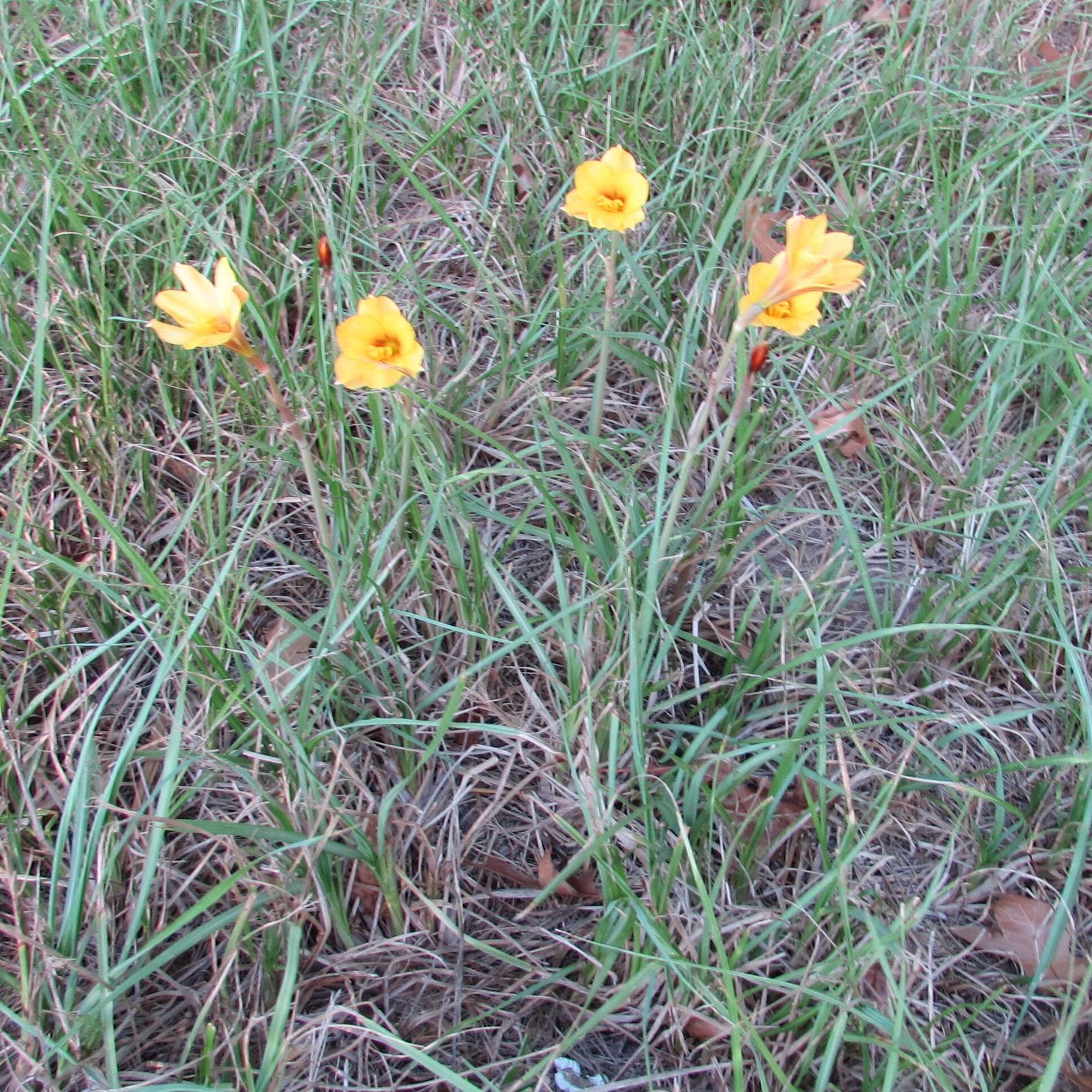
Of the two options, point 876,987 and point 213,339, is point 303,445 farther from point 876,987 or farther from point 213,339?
point 876,987

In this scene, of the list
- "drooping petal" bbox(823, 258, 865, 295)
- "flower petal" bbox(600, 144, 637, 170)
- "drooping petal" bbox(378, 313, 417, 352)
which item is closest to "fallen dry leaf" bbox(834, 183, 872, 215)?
"flower petal" bbox(600, 144, 637, 170)

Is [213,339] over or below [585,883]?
over

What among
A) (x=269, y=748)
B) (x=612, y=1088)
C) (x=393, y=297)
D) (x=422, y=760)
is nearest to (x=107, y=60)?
(x=393, y=297)

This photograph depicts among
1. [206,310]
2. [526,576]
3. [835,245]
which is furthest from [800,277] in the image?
[206,310]

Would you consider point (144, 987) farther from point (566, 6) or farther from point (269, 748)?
point (566, 6)

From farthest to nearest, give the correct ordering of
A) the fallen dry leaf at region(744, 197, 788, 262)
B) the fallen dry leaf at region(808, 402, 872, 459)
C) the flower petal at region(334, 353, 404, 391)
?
the fallen dry leaf at region(744, 197, 788, 262) < the fallen dry leaf at region(808, 402, 872, 459) < the flower petal at region(334, 353, 404, 391)

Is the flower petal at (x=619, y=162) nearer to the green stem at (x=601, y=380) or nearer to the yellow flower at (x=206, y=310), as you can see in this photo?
the green stem at (x=601, y=380)

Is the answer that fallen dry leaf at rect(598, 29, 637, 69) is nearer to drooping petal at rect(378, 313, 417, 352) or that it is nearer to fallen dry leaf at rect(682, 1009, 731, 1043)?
drooping petal at rect(378, 313, 417, 352)
